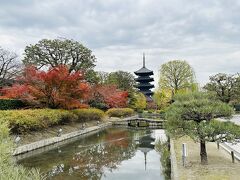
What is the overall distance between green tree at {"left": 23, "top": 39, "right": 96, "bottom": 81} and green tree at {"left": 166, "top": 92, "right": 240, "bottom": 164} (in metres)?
31.4

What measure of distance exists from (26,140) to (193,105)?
10.4 metres

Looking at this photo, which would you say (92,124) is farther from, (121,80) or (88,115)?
(121,80)

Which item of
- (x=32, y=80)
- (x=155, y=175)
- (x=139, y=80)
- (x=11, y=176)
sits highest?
(x=139, y=80)

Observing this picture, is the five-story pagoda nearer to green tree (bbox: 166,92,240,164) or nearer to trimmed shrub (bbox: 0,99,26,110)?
trimmed shrub (bbox: 0,99,26,110)

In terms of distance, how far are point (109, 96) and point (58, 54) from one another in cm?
887

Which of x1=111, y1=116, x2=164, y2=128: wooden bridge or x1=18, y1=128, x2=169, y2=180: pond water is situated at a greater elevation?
x1=111, y1=116, x2=164, y2=128: wooden bridge

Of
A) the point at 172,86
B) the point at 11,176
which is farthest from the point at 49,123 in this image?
the point at 172,86

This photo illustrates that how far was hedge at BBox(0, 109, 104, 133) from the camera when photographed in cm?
1744

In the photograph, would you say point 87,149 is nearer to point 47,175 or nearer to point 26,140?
point 26,140

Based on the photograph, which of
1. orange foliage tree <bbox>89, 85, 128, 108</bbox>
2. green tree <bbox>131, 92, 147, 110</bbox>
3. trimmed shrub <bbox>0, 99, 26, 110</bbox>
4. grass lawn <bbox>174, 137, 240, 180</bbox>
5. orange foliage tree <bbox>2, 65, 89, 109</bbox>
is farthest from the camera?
green tree <bbox>131, 92, 147, 110</bbox>

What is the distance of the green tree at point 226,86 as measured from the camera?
45.3 meters

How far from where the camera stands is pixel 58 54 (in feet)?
139

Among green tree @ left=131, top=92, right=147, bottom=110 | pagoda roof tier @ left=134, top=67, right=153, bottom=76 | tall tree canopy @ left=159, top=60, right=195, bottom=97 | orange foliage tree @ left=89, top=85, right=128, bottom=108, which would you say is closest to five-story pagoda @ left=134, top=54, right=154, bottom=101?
pagoda roof tier @ left=134, top=67, right=153, bottom=76

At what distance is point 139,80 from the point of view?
72.1 metres
